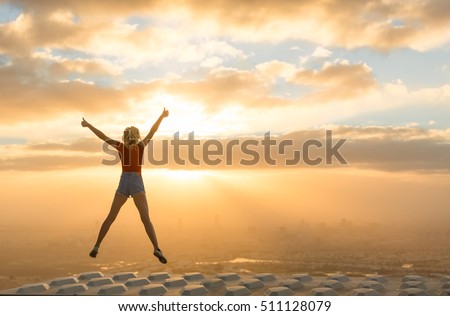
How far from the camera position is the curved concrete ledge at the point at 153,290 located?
3186cm

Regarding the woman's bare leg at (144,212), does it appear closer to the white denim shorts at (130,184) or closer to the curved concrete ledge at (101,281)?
the white denim shorts at (130,184)

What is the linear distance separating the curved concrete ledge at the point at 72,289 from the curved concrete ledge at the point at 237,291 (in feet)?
32.6

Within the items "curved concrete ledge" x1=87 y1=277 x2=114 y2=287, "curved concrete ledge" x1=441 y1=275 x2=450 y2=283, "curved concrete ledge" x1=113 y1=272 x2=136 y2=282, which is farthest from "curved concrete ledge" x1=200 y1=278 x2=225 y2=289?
"curved concrete ledge" x1=441 y1=275 x2=450 y2=283

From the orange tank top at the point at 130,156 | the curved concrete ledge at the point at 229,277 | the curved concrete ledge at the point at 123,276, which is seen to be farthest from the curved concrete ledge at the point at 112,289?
the orange tank top at the point at 130,156

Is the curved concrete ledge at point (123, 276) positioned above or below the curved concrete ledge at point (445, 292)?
above

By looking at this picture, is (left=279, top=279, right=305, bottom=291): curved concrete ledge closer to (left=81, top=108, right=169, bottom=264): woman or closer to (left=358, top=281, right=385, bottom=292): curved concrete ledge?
(left=358, top=281, right=385, bottom=292): curved concrete ledge

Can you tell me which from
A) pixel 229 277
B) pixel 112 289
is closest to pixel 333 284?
pixel 229 277

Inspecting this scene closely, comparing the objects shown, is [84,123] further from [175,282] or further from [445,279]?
[445,279]

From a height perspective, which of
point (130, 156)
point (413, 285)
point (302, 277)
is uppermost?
point (130, 156)

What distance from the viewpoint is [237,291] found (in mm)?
31297

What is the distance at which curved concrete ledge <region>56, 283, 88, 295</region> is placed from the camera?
33.2m

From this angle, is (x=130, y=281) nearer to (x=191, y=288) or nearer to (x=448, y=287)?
(x=191, y=288)

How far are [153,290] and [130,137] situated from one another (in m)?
14.9

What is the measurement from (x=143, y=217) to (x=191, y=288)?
37.9 ft
